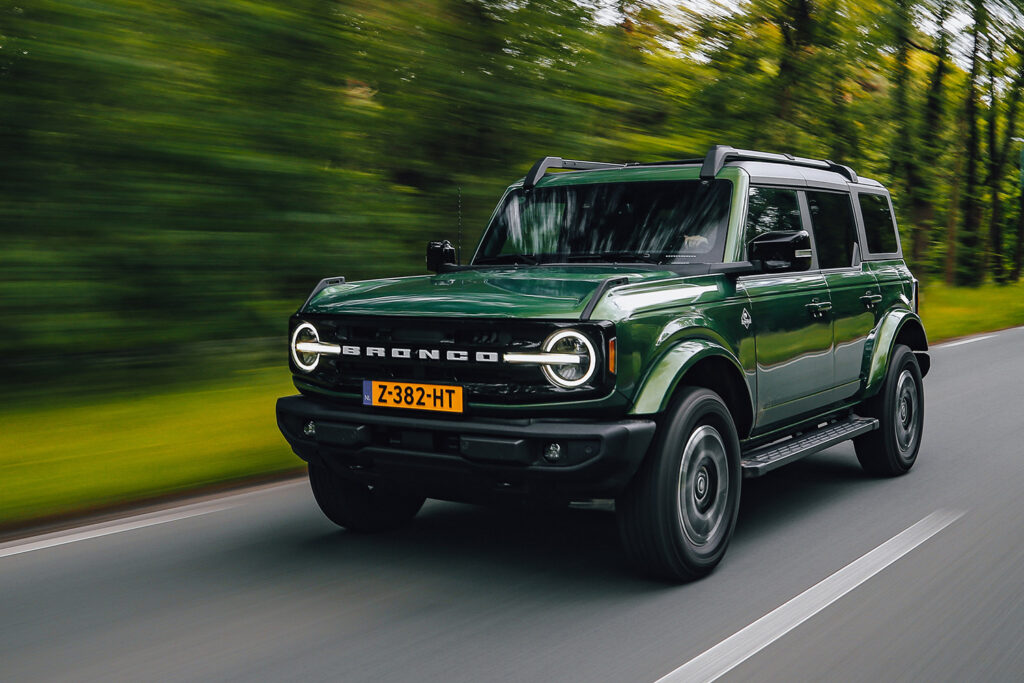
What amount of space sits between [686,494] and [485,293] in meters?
1.24

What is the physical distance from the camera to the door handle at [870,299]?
6.59 m

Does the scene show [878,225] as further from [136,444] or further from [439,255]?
[136,444]

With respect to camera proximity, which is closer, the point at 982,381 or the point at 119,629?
the point at 119,629

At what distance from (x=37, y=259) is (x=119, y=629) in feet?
14.3

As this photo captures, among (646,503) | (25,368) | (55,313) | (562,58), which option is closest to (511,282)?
(646,503)

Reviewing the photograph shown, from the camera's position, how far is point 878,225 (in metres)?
7.28

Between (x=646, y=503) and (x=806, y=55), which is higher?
(x=806, y=55)

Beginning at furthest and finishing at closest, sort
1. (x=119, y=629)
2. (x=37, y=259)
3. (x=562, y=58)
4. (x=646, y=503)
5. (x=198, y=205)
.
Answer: (x=562, y=58) < (x=198, y=205) < (x=37, y=259) < (x=646, y=503) < (x=119, y=629)

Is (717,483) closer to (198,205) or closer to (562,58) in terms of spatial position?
(198,205)

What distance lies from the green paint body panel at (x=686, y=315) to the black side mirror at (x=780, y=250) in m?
0.10

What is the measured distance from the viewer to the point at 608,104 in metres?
12.0

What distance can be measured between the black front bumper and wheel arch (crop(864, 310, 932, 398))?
9.34ft

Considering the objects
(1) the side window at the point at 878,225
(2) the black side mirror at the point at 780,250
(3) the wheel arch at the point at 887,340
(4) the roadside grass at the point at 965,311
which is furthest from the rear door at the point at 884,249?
(4) the roadside grass at the point at 965,311

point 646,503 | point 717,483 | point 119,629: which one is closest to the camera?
point 119,629
